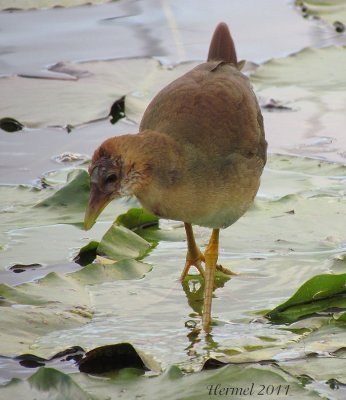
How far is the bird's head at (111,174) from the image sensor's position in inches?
150

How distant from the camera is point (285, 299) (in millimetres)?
4250

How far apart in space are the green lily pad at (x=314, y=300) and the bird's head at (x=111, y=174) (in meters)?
0.72

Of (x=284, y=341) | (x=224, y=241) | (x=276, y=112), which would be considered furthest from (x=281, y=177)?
(x=284, y=341)

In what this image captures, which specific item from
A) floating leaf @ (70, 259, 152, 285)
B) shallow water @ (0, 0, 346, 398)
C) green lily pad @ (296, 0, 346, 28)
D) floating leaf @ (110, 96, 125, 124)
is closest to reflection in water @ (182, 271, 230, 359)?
shallow water @ (0, 0, 346, 398)

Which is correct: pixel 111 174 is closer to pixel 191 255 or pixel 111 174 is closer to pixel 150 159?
pixel 150 159

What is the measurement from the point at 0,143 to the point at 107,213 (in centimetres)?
139

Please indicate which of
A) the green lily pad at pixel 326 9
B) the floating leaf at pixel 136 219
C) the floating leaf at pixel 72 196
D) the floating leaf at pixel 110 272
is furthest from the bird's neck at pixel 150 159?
the green lily pad at pixel 326 9

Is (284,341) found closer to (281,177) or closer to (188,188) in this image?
(188,188)

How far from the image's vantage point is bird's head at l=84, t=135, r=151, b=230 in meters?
3.82

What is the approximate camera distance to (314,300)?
406 centimetres

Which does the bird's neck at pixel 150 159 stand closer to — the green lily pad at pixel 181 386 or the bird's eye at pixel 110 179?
the bird's eye at pixel 110 179

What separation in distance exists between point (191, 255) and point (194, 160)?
673mm

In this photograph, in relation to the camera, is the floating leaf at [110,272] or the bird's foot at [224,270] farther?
the bird's foot at [224,270]

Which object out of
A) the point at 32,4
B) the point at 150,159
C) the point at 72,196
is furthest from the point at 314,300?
the point at 32,4
